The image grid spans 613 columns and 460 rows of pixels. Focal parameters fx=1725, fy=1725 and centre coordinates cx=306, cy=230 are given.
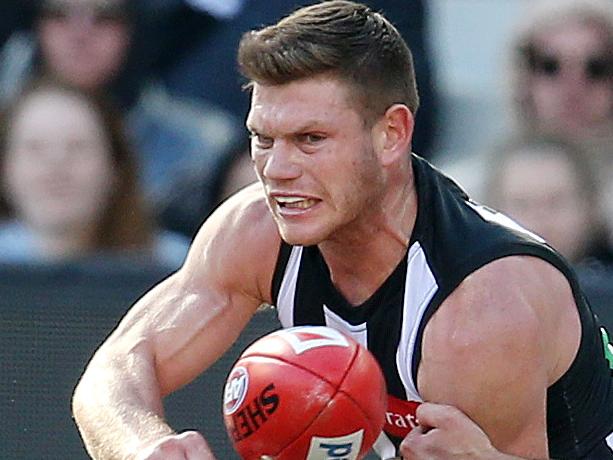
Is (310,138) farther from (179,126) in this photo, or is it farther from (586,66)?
(179,126)

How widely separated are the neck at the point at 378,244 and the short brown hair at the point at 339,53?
248 millimetres

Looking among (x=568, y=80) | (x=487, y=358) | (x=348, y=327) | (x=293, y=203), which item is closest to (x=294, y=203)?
(x=293, y=203)

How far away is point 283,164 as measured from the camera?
387 centimetres

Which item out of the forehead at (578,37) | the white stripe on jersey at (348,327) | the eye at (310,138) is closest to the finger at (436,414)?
the white stripe on jersey at (348,327)

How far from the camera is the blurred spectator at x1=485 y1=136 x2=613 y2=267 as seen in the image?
6090 millimetres

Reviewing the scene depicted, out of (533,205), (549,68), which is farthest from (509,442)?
(549,68)

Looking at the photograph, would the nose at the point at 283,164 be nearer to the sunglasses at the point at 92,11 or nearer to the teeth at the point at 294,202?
the teeth at the point at 294,202

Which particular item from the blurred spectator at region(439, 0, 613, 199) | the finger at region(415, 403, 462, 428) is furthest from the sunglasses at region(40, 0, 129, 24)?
the finger at region(415, 403, 462, 428)

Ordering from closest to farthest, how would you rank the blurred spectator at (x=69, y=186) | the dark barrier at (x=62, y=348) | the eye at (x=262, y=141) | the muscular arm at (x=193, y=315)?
the eye at (x=262, y=141), the muscular arm at (x=193, y=315), the dark barrier at (x=62, y=348), the blurred spectator at (x=69, y=186)

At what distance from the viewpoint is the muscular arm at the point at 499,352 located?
3.83 meters

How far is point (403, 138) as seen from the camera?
4008 mm

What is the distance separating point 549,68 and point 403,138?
2.46 meters

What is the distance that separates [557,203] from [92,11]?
6.20 feet

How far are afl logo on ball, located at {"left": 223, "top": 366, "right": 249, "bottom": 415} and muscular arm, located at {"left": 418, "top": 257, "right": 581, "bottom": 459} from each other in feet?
1.38
